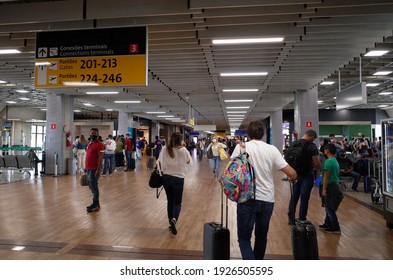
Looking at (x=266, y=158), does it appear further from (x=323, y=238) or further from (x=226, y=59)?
(x=226, y=59)

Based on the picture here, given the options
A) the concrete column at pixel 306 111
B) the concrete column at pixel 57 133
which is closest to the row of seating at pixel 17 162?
the concrete column at pixel 57 133

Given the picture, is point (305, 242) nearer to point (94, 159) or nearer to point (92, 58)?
point (92, 58)

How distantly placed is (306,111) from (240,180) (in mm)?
8982

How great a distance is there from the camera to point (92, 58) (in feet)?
15.1

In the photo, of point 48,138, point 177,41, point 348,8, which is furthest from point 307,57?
point 48,138

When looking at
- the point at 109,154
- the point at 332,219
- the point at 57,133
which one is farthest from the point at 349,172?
the point at 57,133

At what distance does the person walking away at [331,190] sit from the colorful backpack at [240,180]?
2299mm

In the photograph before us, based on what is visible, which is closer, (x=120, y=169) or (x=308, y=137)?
(x=308, y=137)

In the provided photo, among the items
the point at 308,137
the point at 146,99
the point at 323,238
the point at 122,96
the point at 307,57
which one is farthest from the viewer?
the point at 146,99

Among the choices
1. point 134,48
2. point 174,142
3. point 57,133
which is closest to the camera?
point 174,142

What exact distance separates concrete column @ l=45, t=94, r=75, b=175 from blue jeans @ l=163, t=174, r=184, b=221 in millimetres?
8792

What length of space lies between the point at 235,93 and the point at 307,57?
4.94 m

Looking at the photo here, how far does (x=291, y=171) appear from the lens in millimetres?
2738

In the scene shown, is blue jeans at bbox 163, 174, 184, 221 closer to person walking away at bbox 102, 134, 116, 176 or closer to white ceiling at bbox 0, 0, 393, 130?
white ceiling at bbox 0, 0, 393, 130
